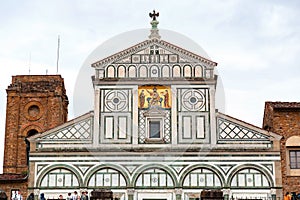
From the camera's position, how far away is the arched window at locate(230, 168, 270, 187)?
3181 centimetres

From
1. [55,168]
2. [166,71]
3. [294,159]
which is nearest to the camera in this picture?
[55,168]

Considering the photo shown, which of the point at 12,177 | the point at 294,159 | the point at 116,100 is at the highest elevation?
the point at 116,100

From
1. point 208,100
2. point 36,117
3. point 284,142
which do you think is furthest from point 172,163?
point 36,117

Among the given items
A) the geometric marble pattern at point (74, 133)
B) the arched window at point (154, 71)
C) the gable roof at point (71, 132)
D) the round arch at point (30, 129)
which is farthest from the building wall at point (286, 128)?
the round arch at point (30, 129)

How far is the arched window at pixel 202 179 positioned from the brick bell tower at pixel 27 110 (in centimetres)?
1456

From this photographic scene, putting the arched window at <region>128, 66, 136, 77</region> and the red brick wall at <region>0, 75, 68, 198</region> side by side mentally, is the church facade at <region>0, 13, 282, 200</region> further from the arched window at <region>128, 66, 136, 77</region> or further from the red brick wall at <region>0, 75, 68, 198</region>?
the red brick wall at <region>0, 75, 68, 198</region>

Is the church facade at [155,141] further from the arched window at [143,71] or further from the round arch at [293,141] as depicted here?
the round arch at [293,141]

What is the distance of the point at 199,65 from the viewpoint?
3384cm

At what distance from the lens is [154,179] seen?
106 ft

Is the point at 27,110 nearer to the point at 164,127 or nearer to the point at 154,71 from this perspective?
the point at 154,71

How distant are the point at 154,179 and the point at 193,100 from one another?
4841 mm

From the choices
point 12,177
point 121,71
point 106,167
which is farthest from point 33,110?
point 106,167

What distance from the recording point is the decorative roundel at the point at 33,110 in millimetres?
44312

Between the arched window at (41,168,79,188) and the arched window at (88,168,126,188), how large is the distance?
956 millimetres
